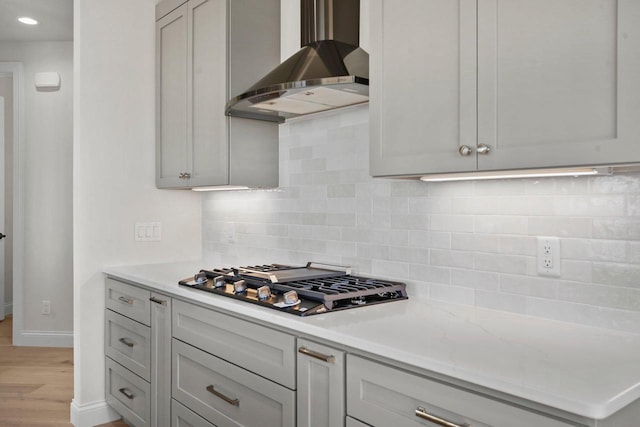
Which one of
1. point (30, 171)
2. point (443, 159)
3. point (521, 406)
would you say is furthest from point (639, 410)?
point (30, 171)

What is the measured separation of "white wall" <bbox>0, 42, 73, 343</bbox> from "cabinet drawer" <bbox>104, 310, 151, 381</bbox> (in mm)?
2010

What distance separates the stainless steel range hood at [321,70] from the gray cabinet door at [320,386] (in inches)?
38.4

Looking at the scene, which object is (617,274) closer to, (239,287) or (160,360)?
(239,287)

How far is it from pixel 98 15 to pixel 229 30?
3.29 ft

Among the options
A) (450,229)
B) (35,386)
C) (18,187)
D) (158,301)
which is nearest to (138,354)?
(158,301)

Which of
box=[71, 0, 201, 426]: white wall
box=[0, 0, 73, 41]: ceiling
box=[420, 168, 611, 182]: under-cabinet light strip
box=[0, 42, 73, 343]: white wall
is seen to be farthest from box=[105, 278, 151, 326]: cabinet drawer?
box=[0, 0, 73, 41]: ceiling

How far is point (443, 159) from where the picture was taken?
5.34 ft

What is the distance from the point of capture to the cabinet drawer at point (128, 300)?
267 centimetres

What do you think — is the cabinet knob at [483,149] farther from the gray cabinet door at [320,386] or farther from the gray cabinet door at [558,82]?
the gray cabinet door at [320,386]

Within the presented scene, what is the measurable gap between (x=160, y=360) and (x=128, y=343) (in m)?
0.41

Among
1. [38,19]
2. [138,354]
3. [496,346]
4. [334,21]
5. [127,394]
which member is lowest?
[127,394]

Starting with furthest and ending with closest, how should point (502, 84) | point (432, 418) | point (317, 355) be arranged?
point (317, 355)
point (502, 84)
point (432, 418)

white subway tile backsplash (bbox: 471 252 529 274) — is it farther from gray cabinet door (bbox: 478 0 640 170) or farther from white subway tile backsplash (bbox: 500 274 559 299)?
gray cabinet door (bbox: 478 0 640 170)

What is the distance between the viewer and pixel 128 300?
2.83 meters
